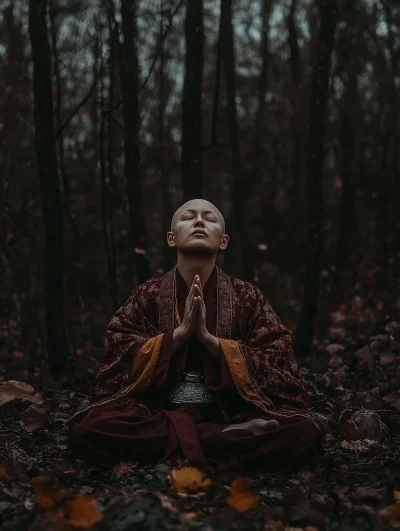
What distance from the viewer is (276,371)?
500cm

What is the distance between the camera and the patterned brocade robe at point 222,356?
4875 millimetres

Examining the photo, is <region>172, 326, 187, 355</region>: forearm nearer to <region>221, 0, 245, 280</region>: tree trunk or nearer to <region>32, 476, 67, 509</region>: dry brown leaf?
<region>32, 476, 67, 509</region>: dry brown leaf

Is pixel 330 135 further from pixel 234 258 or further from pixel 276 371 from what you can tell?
pixel 276 371

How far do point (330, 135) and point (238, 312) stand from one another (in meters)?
11.4

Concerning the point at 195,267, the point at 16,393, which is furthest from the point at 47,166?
the point at 195,267

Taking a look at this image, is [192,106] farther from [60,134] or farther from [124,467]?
[124,467]

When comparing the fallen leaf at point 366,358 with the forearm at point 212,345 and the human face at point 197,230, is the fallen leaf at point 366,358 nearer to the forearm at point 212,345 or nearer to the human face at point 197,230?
the human face at point 197,230

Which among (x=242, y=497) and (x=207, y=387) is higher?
(x=207, y=387)

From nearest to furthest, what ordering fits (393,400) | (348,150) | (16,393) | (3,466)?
1. (3,466)
2. (16,393)
3. (393,400)
4. (348,150)

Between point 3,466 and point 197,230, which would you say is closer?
point 3,466

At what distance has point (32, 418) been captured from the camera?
5469 millimetres

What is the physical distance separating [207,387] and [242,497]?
133 centimetres

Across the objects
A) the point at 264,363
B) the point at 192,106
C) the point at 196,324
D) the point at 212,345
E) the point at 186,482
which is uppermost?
the point at 192,106

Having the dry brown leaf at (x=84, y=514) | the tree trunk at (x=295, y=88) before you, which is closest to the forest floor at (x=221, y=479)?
the dry brown leaf at (x=84, y=514)
